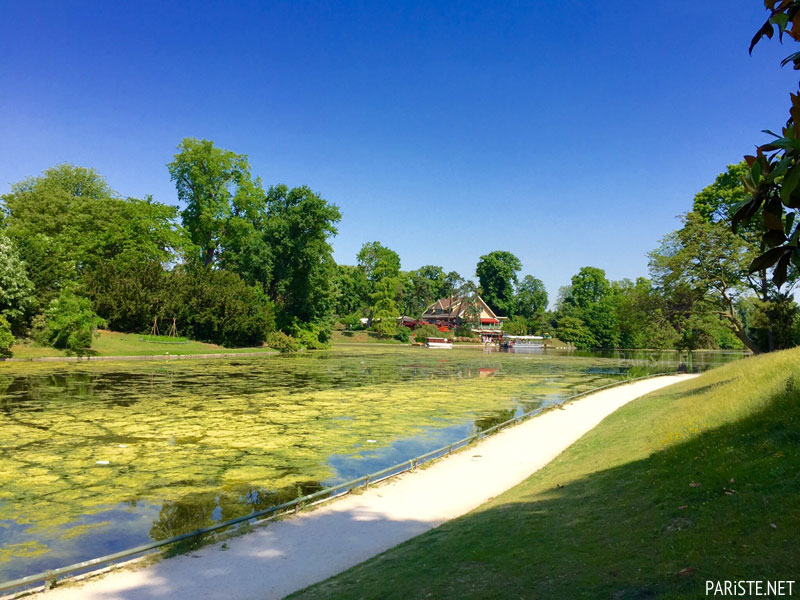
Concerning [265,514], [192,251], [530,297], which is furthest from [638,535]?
[530,297]

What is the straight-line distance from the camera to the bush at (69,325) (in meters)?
39.1

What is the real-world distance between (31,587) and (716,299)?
1320 inches

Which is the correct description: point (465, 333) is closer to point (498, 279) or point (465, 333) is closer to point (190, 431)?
point (498, 279)

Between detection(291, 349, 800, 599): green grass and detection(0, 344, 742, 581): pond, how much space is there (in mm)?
4854

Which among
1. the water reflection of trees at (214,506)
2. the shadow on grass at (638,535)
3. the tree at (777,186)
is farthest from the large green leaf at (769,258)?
the water reflection of trees at (214,506)

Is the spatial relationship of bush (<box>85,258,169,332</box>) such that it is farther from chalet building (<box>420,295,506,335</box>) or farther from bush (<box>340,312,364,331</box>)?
chalet building (<box>420,295,506,335</box>)

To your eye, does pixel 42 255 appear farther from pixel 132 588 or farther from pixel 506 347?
pixel 506 347

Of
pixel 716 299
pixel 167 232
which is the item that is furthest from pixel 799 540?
pixel 167 232

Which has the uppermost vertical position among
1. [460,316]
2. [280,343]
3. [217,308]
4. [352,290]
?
[352,290]

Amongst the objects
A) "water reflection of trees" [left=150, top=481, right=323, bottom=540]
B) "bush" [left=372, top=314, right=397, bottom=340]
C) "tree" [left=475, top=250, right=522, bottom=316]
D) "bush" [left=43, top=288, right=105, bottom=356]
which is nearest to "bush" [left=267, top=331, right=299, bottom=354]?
"bush" [left=43, top=288, right=105, bottom=356]

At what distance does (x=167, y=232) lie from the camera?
5891cm

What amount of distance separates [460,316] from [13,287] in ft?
273

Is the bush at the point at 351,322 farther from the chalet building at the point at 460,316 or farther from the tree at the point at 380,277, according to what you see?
the chalet building at the point at 460,316

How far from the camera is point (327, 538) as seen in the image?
329 inches
